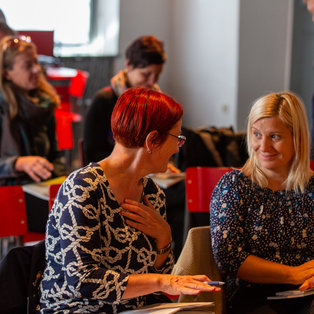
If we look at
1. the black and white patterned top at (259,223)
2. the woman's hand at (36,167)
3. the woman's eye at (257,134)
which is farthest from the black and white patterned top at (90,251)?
the woman's hand at (36,167)

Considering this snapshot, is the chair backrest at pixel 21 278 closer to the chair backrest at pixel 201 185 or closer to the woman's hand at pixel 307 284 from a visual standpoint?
the woman's hand at pixel 307 284

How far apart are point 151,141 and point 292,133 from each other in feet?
2.24

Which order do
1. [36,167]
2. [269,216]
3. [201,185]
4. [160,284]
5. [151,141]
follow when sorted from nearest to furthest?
[160,284] → [151,141] → [269,216] → [201,185] → [36,167]

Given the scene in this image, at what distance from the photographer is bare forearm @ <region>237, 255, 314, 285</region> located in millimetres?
1828

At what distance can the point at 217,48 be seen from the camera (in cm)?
625

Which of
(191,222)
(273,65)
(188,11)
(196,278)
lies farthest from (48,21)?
(196,278)

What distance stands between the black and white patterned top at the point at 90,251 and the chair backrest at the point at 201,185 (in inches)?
36.1

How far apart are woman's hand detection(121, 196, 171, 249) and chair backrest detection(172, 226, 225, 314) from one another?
0.12 meters

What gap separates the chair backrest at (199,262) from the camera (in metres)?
1.74

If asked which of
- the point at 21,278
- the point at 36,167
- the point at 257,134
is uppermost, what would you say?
the point at 257,134

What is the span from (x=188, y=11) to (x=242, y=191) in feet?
17.1

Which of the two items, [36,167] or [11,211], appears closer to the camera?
[11,211]

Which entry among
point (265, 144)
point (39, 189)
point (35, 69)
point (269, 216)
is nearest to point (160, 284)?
point (269, 216)

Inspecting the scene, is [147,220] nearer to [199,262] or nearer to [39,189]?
[199,262]
